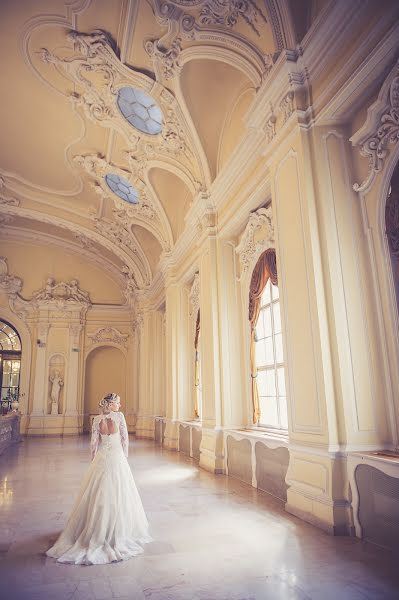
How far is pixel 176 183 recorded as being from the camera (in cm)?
1028

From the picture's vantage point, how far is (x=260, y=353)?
6941mm

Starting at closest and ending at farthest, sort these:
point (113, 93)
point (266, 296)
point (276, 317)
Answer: point (276, 317)
point (266, 296)
point (113, 93)

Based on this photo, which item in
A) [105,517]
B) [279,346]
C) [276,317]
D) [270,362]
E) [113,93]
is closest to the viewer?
[105,517]

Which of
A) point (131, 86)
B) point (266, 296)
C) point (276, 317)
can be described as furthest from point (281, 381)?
point (131, 86)

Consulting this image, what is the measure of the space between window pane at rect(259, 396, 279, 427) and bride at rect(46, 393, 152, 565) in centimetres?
282

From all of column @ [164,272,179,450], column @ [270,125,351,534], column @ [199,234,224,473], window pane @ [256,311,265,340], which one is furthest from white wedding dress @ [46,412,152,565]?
column @ [164,272,179,450]

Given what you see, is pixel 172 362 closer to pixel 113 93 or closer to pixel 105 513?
pixel 113 93

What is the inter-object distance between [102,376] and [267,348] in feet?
39.6

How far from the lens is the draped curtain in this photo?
6.55 meters

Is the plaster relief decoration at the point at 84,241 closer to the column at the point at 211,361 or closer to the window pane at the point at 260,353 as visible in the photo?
the column at the point at 211,361

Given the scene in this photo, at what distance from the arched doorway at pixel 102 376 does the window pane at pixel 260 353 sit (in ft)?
36.9

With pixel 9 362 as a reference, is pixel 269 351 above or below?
below

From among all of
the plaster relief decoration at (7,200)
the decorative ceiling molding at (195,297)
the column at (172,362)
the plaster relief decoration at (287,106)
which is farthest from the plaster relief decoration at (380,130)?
the plaster relief decoration at (7,200)

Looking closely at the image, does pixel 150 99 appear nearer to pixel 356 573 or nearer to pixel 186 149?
pixel 186 149
